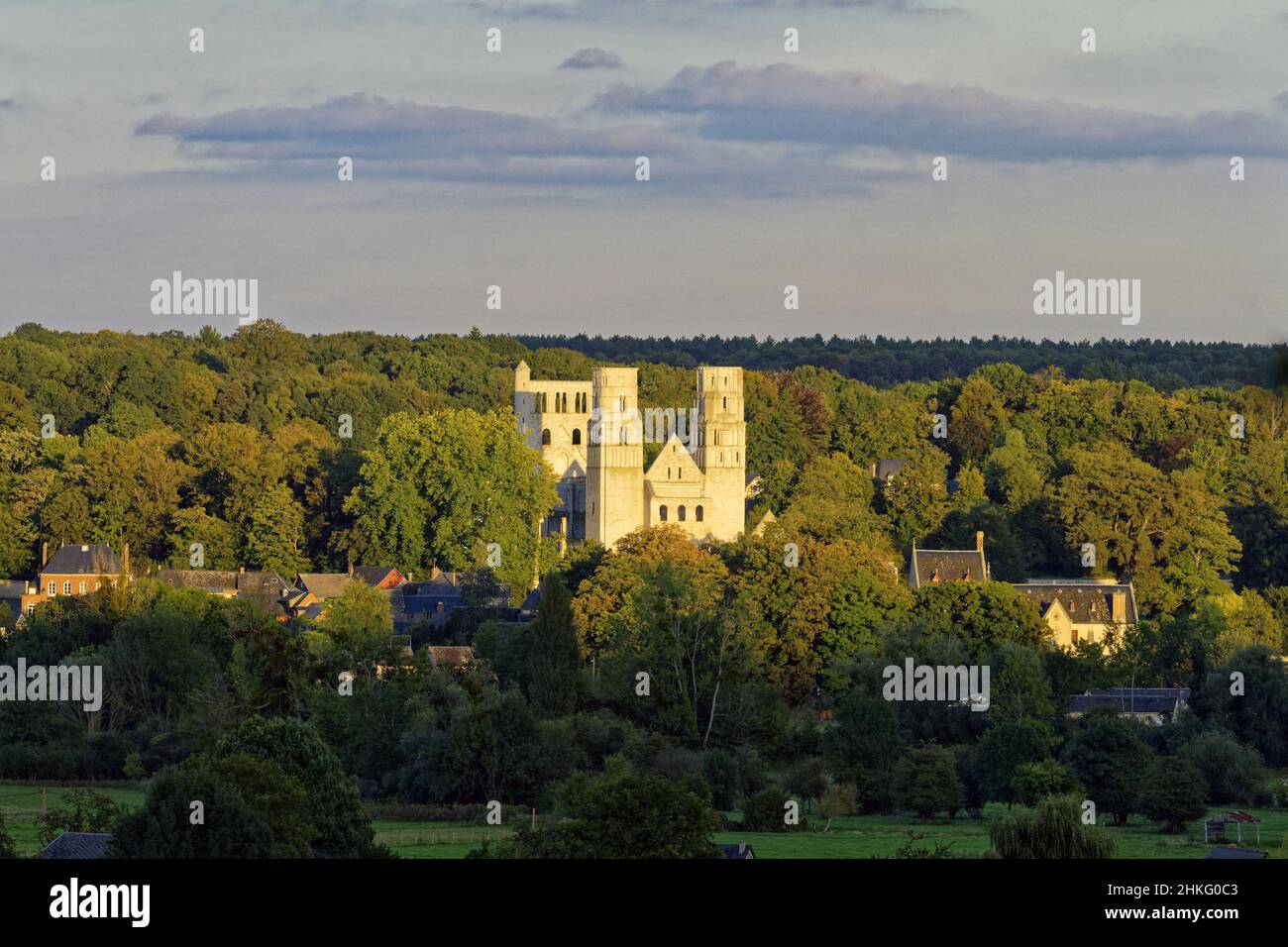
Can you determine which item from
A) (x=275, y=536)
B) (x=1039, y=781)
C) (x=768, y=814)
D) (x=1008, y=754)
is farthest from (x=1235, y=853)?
(x=275, y=536)

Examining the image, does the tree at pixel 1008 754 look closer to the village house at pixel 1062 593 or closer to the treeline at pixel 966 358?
the village house at pixel 1062 593

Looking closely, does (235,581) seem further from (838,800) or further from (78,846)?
(78,846)

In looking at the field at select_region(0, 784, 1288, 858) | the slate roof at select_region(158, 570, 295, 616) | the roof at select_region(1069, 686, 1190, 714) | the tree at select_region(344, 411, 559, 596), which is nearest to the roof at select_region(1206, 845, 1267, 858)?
the field at select_region(0, 784, 1288, 858)

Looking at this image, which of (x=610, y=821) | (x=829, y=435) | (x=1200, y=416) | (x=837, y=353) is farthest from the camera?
(x=837, y=353)
